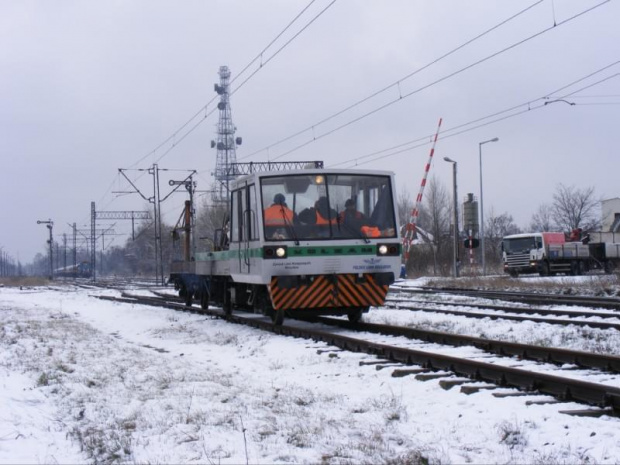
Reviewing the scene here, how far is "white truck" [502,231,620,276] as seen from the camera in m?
41.9

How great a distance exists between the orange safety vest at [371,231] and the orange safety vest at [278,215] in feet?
4.81

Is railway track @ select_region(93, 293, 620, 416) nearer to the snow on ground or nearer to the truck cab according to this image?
the snow on ground

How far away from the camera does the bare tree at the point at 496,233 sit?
68.6m

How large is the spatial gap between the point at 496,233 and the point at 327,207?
90.0 metres

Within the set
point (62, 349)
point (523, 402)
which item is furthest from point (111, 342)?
point (523, 402)

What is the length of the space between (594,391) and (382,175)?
817 centimetres

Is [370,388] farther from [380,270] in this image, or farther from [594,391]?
[380,270]

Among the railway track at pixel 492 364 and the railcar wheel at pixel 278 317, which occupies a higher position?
the railcar wheel at pixel 278 317

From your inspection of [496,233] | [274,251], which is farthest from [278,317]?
[496,233]

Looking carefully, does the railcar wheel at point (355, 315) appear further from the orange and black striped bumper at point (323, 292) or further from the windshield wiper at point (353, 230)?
the windshield wiper at point (353, 230)

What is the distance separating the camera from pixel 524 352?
9438mm

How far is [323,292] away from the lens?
44.3 feet

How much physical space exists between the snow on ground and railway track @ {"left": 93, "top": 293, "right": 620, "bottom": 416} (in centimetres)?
23


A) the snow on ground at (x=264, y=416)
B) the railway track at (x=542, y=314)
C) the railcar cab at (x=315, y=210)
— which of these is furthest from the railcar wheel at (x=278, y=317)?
the railway track at (x=542, y=314)
